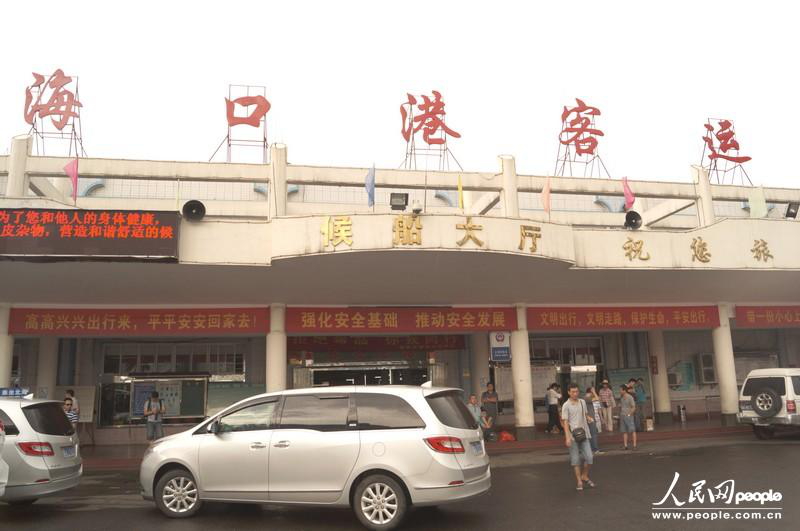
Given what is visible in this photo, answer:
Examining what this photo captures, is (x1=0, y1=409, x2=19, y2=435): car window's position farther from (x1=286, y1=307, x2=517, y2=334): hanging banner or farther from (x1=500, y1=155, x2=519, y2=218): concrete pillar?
(x1=500, y1=155, x2=519, y2=218): concrete pillar

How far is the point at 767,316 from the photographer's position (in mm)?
18938

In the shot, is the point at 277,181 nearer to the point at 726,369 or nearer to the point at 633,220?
the point at 633,220

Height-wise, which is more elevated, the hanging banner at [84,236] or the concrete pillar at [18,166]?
the concrete pillar at [18,166]

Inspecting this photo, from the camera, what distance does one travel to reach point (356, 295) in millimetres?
15703

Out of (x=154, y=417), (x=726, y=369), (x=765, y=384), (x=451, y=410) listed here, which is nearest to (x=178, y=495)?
(x=451, y=410)

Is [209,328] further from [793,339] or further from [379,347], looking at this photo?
[793,339]

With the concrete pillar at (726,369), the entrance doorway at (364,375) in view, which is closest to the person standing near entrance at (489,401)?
the entrance doorway at (364,375)

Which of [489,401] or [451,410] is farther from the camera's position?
[489,401]

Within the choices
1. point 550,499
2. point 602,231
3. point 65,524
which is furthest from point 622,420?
point 65,524

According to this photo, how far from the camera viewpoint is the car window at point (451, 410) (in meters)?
7.15

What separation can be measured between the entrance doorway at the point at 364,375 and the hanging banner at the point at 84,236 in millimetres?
9078

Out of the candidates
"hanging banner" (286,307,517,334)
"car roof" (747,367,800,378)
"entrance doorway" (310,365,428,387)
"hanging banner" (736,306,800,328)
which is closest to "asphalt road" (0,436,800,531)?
"car roof" (747,367,800,378)

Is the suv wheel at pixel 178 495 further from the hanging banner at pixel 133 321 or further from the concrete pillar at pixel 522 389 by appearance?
the concrete pillar at pixel 522 389

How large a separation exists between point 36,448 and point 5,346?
8.61m
